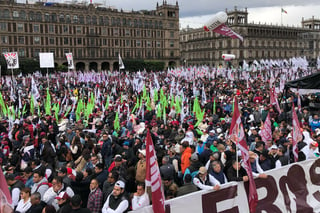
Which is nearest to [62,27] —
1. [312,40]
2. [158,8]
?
[158,8]

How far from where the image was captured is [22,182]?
6.20 m

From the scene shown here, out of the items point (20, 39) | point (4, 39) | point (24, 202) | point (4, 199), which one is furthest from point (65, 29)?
point (4, 199)

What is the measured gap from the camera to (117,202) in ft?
17.4

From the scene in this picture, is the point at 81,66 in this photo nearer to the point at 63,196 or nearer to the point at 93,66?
the point at 93,66

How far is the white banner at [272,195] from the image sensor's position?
5.56 m

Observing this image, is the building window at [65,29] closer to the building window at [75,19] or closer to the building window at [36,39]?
the building window at [75,19]

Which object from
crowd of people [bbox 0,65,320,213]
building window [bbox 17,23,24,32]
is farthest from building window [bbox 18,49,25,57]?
crowd of people [bbox 0,65,320,213]

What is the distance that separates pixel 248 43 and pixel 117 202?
86585 mm

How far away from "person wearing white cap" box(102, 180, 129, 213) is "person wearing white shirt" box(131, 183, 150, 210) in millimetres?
127

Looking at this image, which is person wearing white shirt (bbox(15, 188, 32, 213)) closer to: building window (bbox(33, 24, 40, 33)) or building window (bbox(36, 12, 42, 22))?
building window (bbox(33, 24, 40, 33))

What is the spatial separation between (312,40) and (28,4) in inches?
2823

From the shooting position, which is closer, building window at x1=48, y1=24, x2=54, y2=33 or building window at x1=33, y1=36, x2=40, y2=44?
building window at x1=33, y1=36, x2=40, y2=44

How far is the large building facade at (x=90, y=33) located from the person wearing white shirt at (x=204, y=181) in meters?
63.9

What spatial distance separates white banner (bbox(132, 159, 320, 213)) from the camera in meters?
5.56
